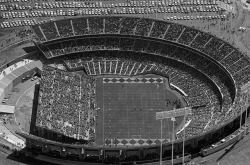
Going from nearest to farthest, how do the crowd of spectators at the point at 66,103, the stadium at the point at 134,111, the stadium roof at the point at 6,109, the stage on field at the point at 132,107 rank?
the stadium at the point at 134,111 < the crowd of spectators at the point at 66,103 < the stage on field at the point at 132,107 < the stadium roof at the point at 6,109

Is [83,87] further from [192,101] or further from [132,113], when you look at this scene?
[192,101]

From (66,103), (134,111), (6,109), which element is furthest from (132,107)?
(6,109)

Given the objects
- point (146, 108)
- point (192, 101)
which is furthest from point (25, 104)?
point (192, 101)

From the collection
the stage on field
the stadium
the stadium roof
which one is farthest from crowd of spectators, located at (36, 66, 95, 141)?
the stadium roof

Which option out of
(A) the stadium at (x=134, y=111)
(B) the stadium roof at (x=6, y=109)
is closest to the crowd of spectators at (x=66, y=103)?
(A) the stadium at (x=134, y=111)

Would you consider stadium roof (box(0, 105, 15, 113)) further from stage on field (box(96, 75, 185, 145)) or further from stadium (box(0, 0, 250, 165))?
stage on field (box(96, 75, 185, 145))

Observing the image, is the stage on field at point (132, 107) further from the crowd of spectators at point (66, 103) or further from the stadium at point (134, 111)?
the crowd of spectators at point (66, 103)
